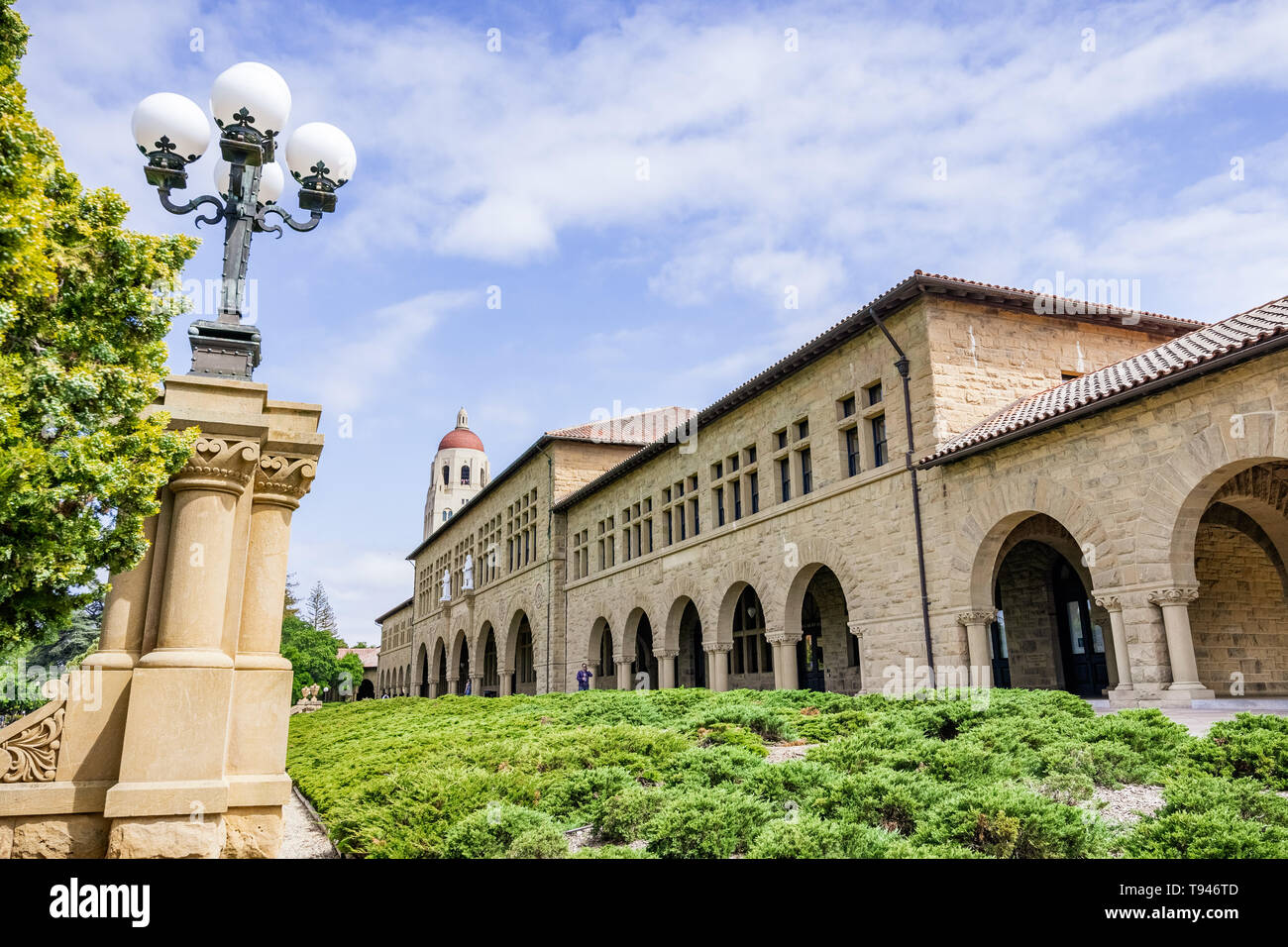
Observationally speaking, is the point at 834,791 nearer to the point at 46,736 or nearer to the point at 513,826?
the point at 513,826

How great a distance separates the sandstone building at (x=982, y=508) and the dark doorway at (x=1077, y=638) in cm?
4

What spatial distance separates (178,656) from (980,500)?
13.4 m

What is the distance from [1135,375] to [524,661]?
36.3m

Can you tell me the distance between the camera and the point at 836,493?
18.9 metres

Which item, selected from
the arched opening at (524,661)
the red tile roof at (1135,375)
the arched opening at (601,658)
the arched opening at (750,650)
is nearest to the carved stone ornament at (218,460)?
the red tile roof at (1135,375)

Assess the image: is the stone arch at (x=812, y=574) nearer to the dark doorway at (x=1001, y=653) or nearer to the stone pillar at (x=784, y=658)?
the stone pillar at (x=784, y=658)

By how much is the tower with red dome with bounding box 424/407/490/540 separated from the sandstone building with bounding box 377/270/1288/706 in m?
77.6

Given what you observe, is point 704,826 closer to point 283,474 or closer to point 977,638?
point 283,474

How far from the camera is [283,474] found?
585 centimetres

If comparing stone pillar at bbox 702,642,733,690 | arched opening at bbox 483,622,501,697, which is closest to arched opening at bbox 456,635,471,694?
arched opening at bbox 483,622,501,697

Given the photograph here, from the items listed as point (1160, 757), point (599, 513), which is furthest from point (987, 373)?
point (599, 513)

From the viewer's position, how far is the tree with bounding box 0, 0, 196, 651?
4781 millimetres

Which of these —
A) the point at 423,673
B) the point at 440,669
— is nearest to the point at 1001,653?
the point at 440,669

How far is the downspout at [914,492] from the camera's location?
16.0m
